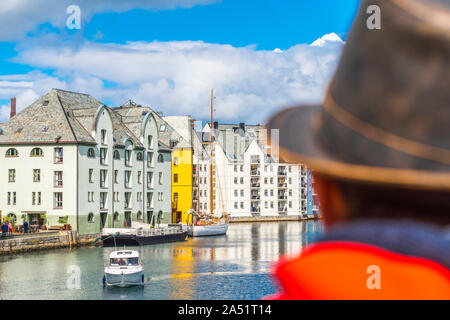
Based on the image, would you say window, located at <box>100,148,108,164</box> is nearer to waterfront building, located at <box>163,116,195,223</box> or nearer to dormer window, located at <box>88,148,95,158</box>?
dormer window, located at <box>88,148,95,158</box>

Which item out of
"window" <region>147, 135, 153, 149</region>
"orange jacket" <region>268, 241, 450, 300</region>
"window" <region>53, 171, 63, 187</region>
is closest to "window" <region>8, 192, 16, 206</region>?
"window" <region>53, 171, 63, 187</region>

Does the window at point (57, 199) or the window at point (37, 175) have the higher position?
the window at point (37, 175)

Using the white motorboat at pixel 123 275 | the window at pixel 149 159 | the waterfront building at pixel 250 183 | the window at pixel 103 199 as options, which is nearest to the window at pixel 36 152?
the window at pixel 103 199

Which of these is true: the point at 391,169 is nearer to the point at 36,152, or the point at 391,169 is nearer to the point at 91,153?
the point at 91,153

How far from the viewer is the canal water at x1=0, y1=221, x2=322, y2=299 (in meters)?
35.6

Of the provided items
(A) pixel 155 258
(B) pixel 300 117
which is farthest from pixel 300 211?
(B) pixel 300 117

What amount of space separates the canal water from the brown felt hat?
2435cm

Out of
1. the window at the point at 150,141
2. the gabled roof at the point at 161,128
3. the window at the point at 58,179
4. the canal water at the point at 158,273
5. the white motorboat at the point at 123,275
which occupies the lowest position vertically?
the canal water at the point at 158,273

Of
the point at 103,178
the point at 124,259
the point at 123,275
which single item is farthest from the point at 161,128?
the point at 123,275

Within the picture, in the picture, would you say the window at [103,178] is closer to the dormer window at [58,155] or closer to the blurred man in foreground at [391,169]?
the dormer window at [58,155]

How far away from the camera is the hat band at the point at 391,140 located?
1.69 meters

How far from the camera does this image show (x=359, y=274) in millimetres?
1741

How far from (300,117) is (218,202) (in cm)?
12170

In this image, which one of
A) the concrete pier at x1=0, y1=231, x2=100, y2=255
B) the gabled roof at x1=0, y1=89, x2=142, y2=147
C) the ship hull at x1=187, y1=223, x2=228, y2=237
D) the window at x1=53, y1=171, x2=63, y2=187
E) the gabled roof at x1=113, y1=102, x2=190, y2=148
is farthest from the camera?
the gabled roof at x1=113, y1=102, x2=190, y2=148
